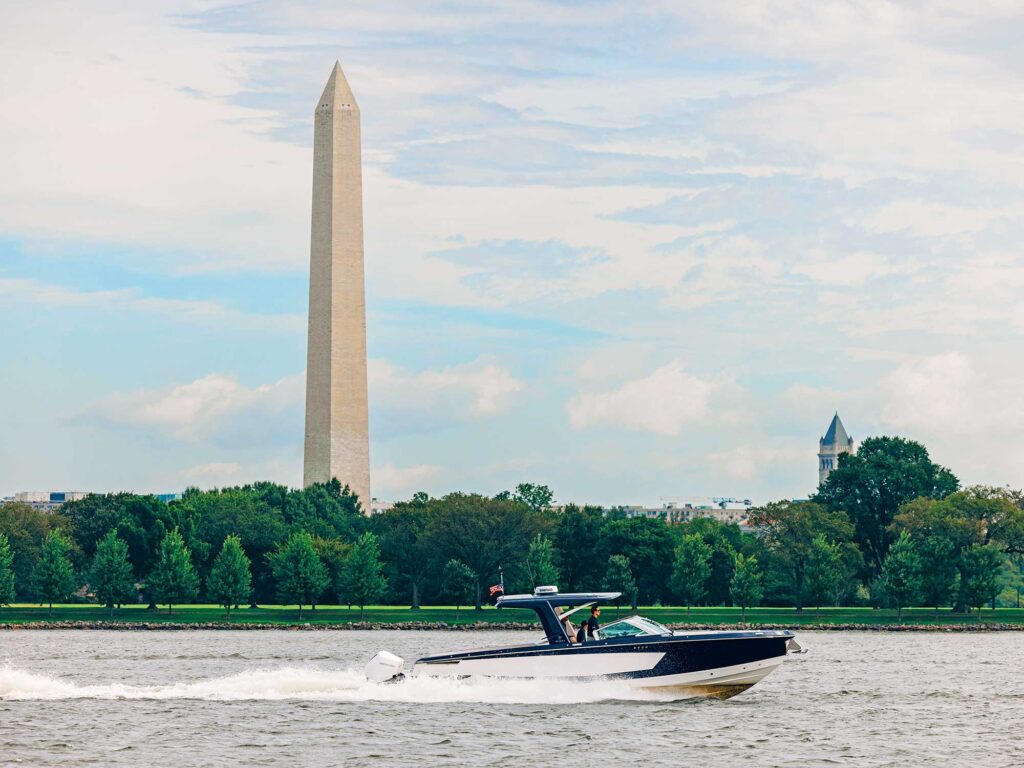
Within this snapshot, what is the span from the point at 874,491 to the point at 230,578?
62.9 meters

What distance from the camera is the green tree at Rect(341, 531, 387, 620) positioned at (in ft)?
475

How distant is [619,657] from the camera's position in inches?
2293

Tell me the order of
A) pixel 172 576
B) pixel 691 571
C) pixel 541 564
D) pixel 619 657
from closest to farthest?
pixel 619 657 → pixel 172 576 → pixel 541 564 → pixel 691 571

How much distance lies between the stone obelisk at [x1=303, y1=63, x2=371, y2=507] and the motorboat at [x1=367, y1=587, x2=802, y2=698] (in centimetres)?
10995

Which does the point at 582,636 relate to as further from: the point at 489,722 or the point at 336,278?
the point at 336,278

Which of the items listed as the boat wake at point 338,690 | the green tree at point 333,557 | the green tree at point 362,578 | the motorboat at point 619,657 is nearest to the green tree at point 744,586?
the green tree at point 362,578

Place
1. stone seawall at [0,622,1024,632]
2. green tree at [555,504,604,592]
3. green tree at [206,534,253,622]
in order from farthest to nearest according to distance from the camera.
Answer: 1. green tree at [555,504,604,592]
2. green tree at [206,534,253,622]
3. stone seawall at [0,622,1024,632]

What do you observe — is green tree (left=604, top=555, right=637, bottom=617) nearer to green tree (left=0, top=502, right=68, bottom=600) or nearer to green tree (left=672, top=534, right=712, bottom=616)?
green tree (left=672, top=534, right=712, bottom=616)

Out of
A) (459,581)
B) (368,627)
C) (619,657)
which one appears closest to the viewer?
(619,657)

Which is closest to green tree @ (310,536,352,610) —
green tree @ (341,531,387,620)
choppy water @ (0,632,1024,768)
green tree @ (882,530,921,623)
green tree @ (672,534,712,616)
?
green tree @ (341,531,387,620)

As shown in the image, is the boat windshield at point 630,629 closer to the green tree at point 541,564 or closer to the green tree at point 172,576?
the green tree at point 541,564

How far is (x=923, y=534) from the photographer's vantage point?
155 metres

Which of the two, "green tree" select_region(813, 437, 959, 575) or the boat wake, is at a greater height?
"green tree" select_region(813, 437, 959, 575)

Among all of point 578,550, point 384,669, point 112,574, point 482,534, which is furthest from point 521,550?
point 384,669
